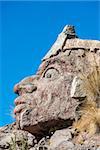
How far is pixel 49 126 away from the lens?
39.3 feet

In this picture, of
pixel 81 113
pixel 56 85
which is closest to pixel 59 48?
pixel 56 85

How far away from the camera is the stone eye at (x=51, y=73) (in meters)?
12.7

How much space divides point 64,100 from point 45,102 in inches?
19.3

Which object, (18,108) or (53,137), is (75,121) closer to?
(53,137)

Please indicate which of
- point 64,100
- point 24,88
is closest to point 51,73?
point 24,88

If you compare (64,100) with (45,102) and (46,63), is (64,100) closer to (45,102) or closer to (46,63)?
(45,102)

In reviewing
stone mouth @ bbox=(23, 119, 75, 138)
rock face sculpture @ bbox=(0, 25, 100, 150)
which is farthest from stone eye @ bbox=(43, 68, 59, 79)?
stone mouth @ bbox=(23, 119, 75, 138)

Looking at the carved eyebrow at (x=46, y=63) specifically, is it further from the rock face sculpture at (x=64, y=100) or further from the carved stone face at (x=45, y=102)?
the carved stone face at (x=45, y=102)

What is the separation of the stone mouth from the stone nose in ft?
3.29

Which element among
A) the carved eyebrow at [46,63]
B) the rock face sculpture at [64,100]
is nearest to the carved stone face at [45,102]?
the rock face sculpture at [64,100]

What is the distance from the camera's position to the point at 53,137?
11.3 metres

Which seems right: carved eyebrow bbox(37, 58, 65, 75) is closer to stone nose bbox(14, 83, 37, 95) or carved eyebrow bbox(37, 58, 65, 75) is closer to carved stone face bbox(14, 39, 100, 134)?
carved stone face bbox(14, 39, 100, 134)

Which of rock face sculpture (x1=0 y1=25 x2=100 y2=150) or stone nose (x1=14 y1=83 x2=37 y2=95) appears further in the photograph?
stone nose (x1=14 y1=83 x2=37 y2=95)

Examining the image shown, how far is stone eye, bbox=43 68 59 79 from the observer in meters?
12.7
